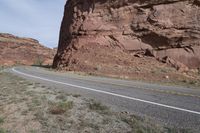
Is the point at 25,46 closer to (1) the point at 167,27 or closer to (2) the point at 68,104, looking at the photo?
(1) the point at 167,27

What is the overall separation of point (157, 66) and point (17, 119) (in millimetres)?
22826

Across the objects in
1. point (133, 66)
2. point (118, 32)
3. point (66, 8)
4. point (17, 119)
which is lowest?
point (17, 119)

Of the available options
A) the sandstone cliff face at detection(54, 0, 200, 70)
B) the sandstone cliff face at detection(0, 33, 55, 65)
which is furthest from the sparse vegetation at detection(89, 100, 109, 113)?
the sandstone cliff face at detection(0, 33, 55, 65)

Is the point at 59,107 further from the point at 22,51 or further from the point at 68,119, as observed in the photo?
the point at 22,51

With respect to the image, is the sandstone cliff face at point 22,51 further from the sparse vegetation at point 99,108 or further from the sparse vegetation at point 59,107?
the sparse vegetation at point 99,108

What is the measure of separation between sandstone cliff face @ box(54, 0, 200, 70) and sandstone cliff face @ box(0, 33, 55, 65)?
59504mm

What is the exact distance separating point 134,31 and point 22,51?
81.1 metres

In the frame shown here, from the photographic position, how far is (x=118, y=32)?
33.2 m

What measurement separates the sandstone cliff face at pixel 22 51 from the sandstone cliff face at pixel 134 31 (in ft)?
195

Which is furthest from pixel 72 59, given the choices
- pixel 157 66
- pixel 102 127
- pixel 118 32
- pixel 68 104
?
pixel 102 127

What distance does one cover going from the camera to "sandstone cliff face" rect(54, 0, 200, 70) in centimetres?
2870

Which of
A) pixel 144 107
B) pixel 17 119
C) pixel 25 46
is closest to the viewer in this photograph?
pixel 17 119

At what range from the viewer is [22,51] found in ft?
347

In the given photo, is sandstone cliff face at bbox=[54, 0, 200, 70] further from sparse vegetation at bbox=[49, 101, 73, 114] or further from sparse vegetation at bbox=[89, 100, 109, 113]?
sparse vegetation at bbox=[49, 101, 73, 114]
